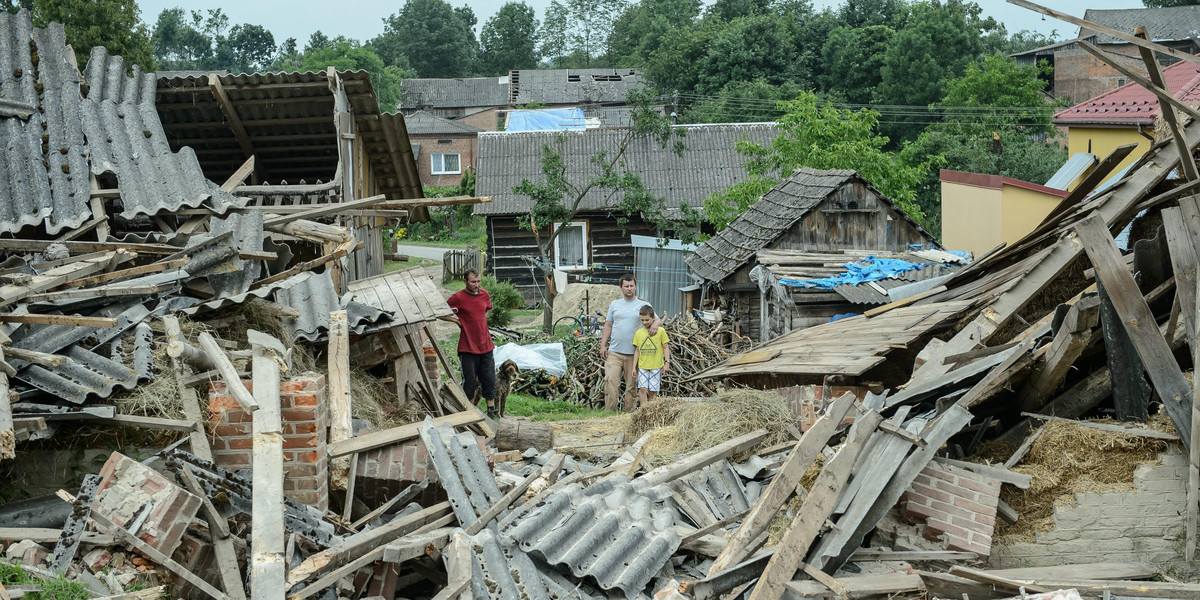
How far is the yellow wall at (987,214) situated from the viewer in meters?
16.3

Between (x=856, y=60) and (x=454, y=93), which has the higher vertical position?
(x=454, y=93)

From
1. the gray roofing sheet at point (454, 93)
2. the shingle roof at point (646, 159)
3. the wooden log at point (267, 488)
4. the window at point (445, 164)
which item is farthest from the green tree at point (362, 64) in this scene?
the wooden log at point (267, 488)

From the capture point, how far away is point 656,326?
1113cm

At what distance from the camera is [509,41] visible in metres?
81.6

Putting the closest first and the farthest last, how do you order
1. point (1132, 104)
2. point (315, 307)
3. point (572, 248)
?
point (315, 307)
point (1132, 104)
point (572, 248)

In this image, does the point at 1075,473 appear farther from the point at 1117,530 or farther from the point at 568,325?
the point at 568,325

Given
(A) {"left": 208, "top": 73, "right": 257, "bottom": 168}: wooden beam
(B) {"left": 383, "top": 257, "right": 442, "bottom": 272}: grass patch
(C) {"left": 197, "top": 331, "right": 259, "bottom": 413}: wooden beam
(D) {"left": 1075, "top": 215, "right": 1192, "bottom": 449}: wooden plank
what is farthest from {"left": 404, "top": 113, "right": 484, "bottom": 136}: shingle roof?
(D) {"left": 1075, "top": 215, "right": 1192, "bottom": 449}: wooden plank

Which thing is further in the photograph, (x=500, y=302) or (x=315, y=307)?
(x=500, y=302)

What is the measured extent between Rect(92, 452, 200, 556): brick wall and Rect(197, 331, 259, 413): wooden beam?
50 centimetres

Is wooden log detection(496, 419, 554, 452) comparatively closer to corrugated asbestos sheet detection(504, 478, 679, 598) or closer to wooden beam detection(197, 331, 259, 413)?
corrugated asbestos sheet detection(504, 478, 679, 598)

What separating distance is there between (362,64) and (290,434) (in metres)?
68.4

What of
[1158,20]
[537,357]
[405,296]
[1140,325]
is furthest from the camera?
[1158,20]

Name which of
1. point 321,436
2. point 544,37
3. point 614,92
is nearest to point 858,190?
point 321,436

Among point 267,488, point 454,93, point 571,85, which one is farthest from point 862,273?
point 454,93
